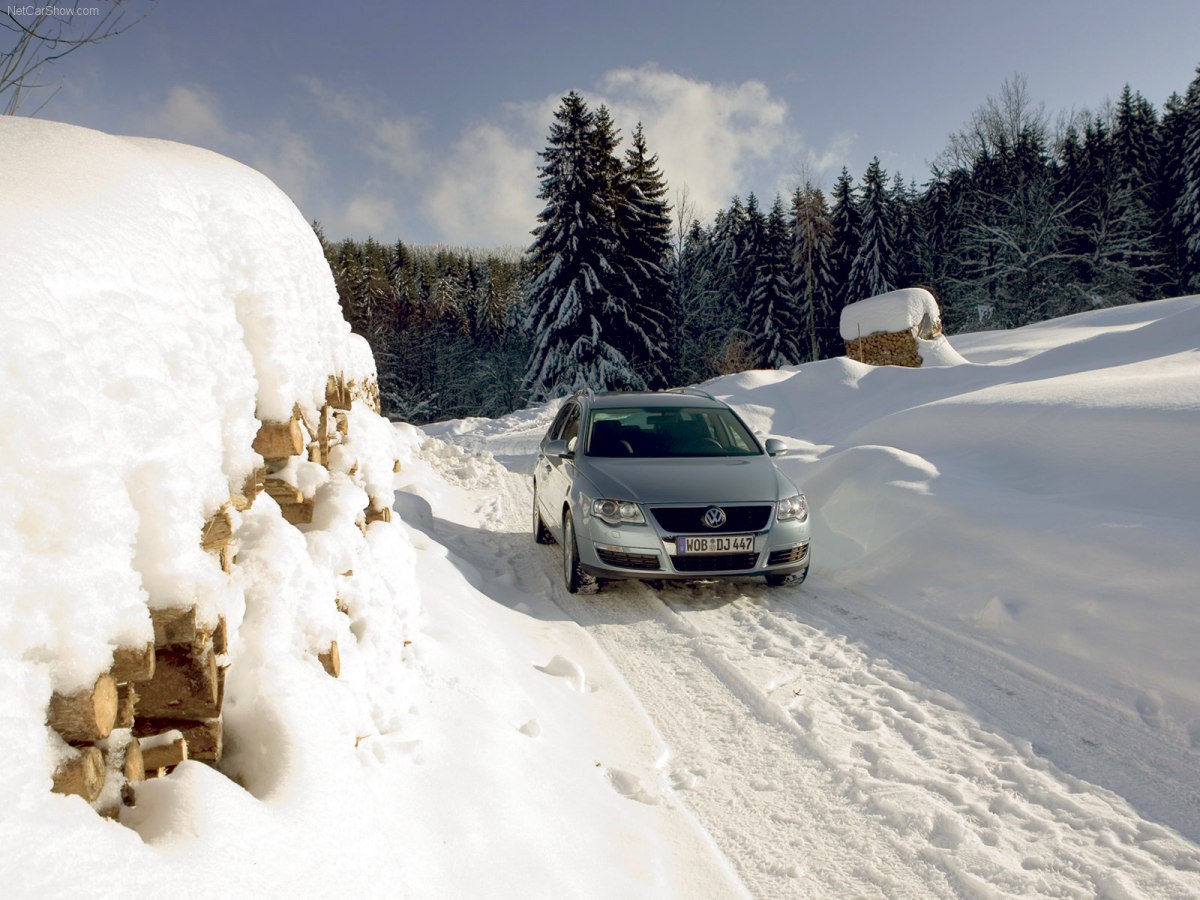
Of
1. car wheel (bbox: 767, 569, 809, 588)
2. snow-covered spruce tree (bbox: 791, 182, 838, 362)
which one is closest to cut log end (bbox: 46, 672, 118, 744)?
car wheel (bbox: 767, 569, 809, 588)

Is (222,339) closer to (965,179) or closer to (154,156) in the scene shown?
(154,156)

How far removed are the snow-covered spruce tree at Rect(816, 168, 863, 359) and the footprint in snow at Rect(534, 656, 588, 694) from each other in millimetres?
43975

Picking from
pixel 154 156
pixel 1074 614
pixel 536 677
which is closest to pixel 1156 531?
pixel 1074 614

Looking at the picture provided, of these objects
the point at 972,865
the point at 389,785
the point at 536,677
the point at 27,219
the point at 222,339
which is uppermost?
the point at 27,219

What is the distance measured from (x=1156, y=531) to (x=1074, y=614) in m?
0.89

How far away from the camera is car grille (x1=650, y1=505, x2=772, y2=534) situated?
532 cm

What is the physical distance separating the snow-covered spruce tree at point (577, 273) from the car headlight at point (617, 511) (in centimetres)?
2215

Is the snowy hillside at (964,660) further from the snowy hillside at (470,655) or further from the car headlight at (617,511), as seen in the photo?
the car headlight at (617,511)

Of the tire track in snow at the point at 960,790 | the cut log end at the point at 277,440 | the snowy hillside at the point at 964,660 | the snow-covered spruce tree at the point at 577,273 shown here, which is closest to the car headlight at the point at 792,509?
the snowy hillside at the point at 964,660

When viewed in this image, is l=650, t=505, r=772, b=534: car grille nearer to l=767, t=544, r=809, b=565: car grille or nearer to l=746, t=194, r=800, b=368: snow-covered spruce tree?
l=767, t=544, r=809, b=565: car grille

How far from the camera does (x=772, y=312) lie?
4078 centimetres

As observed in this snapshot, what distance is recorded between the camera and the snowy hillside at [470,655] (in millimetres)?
1312

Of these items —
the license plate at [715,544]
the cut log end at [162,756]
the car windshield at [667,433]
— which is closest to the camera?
the cut log end at [162,756]

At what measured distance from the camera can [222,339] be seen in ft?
6.72
